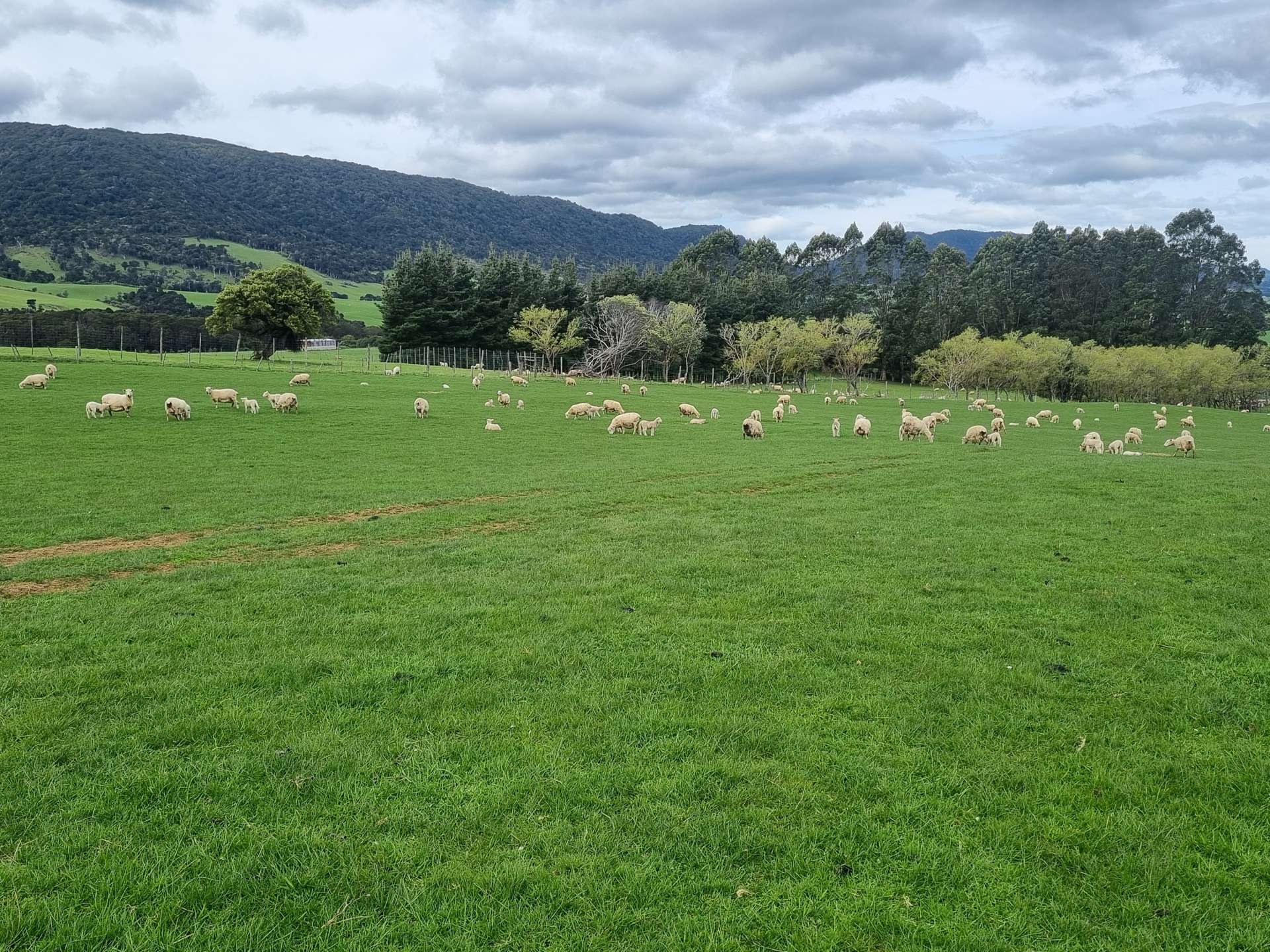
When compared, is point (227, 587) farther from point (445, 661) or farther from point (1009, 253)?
point (1009, 253)

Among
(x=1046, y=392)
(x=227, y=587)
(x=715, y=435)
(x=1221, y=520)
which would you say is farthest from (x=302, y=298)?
(x=1046, y=392)

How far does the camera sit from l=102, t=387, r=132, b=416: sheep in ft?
95.0

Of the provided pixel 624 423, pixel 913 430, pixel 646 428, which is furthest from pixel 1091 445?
pixel 624 423

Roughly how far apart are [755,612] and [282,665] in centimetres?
538

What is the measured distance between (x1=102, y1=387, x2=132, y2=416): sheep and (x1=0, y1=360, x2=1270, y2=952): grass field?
1754 cm

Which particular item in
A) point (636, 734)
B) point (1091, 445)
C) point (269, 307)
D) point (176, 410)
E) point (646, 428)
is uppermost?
point (269, 307)

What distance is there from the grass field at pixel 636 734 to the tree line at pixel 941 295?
7399 cm

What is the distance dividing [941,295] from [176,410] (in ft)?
354

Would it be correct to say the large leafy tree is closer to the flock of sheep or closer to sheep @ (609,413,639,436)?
the flock of sheep

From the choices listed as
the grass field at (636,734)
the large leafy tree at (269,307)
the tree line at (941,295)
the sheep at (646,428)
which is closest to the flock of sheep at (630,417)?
the sheep at (646,428)

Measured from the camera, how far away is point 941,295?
111 meters

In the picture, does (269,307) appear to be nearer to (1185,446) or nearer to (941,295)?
(1185,446)

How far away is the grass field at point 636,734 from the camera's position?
13.5ft

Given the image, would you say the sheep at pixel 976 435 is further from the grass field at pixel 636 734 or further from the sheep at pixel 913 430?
the grass field at pixel 636 734
